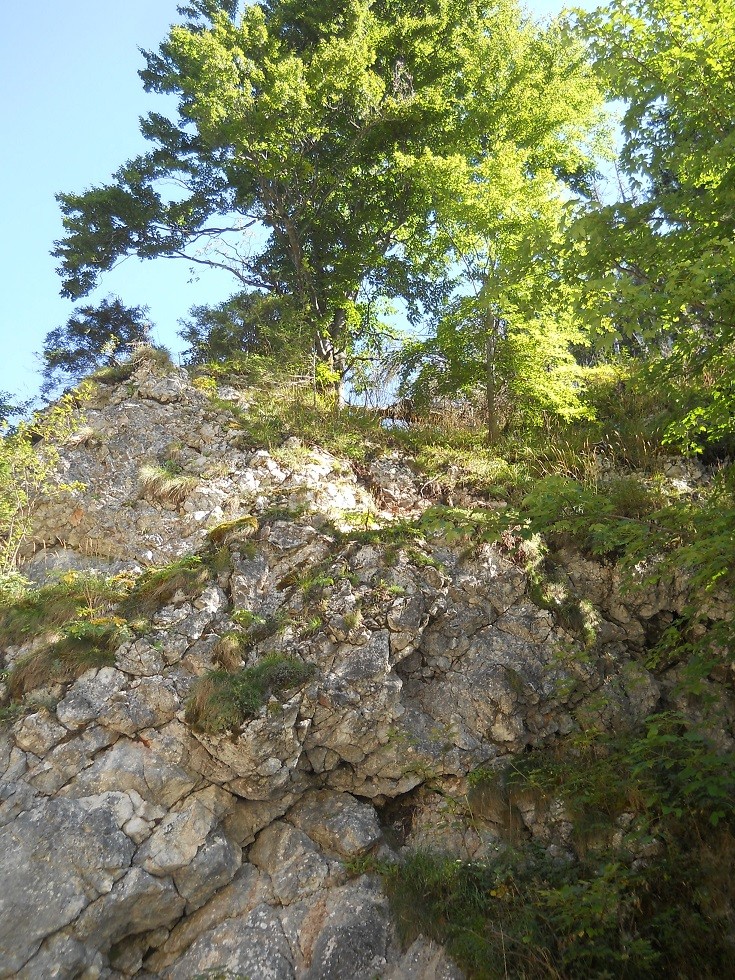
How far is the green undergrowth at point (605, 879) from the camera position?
491cm

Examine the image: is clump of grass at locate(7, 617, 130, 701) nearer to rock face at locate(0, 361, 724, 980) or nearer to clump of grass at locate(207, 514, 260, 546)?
→ rock face at locate(0, 361, 724, 980)

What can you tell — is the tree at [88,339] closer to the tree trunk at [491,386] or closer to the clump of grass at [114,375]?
the clump of grass at [114,375]

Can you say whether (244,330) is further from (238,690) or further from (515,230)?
(238,690)

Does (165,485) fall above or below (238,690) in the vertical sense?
above

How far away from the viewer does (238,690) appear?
6348mm

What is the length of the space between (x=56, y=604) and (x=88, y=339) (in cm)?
806

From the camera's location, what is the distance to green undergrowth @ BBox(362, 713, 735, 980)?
4.91 meters

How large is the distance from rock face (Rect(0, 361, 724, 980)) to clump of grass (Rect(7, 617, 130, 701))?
144mm

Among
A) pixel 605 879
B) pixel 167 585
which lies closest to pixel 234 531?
pixel 167 585

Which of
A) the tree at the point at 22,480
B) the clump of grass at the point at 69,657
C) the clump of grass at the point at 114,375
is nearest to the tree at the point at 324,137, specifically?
the clump of grass at the point at 114,375

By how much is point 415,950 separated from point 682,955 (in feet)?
7.00

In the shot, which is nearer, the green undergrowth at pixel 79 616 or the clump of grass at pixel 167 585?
the green undergrowth at pixel 79 616

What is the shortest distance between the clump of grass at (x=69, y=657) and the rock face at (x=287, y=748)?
0.14 m

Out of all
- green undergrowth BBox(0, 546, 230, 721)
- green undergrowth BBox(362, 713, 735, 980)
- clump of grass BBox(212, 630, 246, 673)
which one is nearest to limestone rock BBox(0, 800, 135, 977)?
green undergrowth BBox(0, 546, 230, 721)
